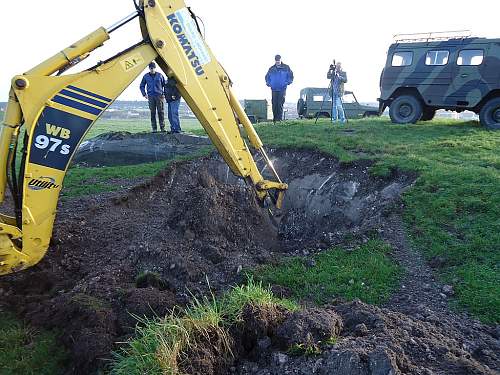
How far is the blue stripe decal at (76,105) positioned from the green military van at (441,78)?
36.1 feet

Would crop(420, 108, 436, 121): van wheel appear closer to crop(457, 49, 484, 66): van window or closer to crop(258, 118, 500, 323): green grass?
crop(457, 49, 484, 66): van window

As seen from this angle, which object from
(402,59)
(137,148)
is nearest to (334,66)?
(402,59)

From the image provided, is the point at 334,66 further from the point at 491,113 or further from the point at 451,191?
the point at 451,191

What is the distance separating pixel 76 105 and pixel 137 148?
7.04 metres

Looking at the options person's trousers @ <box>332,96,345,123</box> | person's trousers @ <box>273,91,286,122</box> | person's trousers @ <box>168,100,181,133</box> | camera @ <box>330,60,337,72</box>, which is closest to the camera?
person's trousers @ <box>168,100,181,133</box>

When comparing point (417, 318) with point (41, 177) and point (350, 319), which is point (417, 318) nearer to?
point (350, 319)

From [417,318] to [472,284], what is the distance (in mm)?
1040

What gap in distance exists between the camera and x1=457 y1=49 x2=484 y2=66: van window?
12164 millimetres

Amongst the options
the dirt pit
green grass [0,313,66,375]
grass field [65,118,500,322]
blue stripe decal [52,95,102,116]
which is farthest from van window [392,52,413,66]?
green grass [0,313,66,375]

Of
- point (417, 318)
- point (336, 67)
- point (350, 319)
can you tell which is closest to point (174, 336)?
point (350, 319)

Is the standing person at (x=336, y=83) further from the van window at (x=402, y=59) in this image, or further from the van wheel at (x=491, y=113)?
the van wheel at (x=491, y=113)

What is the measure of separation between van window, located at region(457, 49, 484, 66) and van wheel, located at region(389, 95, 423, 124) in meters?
1.64

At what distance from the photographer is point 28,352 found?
408 centimetres

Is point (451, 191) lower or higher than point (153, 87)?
lower
